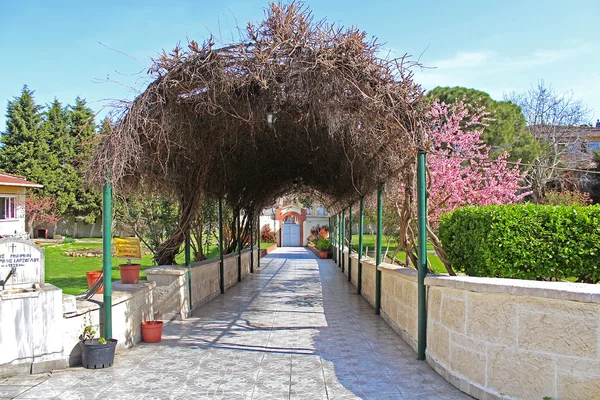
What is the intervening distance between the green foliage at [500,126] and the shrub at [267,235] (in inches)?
818

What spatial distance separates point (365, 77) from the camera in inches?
235

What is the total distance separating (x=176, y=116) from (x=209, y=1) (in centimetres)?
164

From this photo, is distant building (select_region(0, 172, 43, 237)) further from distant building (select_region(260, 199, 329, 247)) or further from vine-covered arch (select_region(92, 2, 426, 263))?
vine-covered arch (select_region(92, 2, 426, 263))

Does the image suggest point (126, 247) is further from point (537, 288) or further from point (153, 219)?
point (537, 288)

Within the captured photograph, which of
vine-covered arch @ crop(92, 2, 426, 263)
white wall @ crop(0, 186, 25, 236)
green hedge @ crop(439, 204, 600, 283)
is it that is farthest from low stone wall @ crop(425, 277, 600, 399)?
white wall @ crop(0, 186, 25, 236)

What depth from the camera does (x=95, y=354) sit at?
5086mm

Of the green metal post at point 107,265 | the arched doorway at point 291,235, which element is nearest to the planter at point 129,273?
the green metal post at point 107,265

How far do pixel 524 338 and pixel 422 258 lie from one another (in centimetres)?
189

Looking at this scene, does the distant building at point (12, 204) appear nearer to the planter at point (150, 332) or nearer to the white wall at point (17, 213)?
the white wall at point (17, 213)

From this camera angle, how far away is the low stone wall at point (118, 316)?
516 centimetres

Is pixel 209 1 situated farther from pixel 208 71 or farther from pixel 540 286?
pixel 540 286

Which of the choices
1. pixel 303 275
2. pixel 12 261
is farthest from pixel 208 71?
pixel 303 275

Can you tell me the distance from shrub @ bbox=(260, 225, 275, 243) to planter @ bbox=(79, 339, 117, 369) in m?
33.4

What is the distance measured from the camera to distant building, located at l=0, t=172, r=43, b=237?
27344 millimetres
